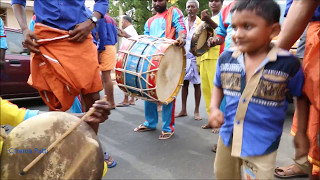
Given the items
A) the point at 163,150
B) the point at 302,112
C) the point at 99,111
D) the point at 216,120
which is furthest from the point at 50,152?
the point at 163,150

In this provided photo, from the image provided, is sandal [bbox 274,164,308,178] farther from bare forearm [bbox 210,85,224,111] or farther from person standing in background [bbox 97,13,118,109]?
person standing in background [bbox 97,13,118,109]

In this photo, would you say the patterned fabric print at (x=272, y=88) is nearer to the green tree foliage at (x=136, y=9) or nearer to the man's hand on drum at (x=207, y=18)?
the man's hand on drum at (x=207, y=18)

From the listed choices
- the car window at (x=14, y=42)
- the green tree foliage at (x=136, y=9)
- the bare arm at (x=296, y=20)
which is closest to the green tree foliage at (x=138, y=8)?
the green tree foliage at (x=136, y=9)

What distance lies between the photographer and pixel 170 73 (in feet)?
10.5

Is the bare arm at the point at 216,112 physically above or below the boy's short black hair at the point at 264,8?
below

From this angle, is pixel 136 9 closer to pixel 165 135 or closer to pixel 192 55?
pixel 192 55

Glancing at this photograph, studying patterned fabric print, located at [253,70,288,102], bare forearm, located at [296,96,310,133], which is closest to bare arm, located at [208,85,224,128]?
patterned fabric print, located at [253,70,288,102]

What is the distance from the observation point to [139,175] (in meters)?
2.54

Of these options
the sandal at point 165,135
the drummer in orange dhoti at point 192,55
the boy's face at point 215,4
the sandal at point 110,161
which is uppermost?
the boy's face at point 215,4

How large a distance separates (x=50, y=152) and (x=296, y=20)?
150 cm

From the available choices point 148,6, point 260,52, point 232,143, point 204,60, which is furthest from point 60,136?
point 148,6

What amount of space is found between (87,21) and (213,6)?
7.07ft

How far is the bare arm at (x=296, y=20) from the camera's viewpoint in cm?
147

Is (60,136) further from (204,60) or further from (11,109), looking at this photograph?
(204,60)
